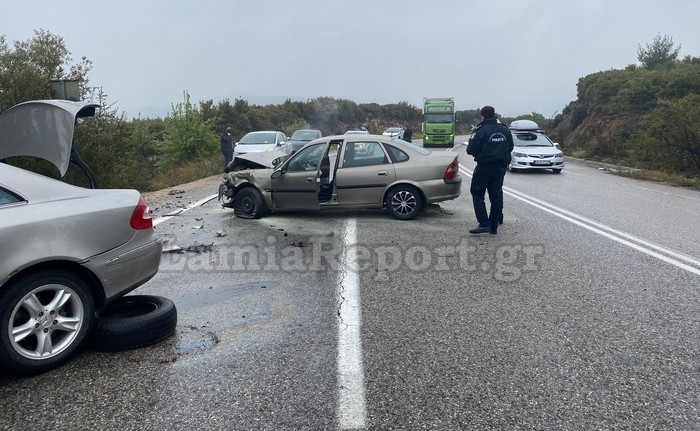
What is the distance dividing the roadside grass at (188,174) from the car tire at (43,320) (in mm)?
13424

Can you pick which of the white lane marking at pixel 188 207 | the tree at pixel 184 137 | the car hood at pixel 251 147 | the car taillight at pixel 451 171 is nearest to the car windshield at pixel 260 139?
the car hood at pixel 251 147

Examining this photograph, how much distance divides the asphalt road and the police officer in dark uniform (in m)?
0.45

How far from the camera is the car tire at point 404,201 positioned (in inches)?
364

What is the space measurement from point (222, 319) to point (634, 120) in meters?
30.5

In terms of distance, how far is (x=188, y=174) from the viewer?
20.2m

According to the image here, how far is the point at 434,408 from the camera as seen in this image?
307cm

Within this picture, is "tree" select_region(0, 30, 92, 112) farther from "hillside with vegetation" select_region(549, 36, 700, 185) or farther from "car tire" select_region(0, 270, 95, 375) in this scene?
"hillside with vegetation" select_region(549, 36, 700, 185)

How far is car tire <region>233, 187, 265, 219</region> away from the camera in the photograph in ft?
31.6

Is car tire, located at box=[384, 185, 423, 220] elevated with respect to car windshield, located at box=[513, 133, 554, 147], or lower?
lower

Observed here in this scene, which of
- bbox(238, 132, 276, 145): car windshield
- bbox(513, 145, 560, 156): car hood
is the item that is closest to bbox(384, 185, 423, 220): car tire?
bbox(513, 145, 560, 156): car hood

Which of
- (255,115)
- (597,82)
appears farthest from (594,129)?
(255,115)

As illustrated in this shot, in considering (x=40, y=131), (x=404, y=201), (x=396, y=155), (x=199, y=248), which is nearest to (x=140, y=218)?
(x=40, y=131)

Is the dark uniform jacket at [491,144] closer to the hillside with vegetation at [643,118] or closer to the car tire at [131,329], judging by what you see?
the car tire at [131,329]

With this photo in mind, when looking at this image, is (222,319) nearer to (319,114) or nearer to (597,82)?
(597,82)
